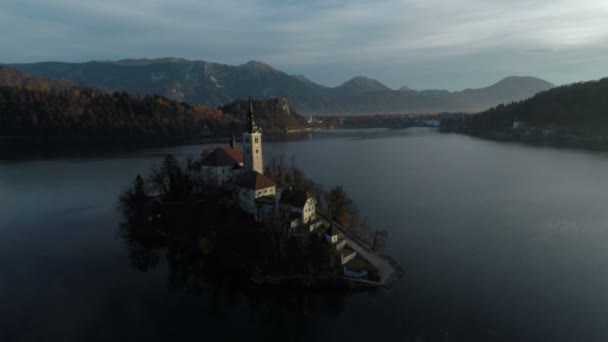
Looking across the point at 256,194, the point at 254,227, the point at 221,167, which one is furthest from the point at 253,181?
the point at 221,167

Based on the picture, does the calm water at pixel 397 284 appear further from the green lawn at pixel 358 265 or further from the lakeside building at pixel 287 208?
the lakeside building at pixel 287 208

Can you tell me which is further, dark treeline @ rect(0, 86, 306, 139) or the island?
dark treeline @ rect(0, 86, 306, 139)

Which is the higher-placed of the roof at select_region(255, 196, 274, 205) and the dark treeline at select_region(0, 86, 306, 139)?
the dark treeline at select_region(0, 86, 306, 139)

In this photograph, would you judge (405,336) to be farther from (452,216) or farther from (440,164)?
(440,164)

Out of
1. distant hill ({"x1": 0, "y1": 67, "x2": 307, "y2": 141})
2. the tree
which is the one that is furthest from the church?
distant hill ({"x1": 0, "y1": 67, "x2": 307, "y2": 141})

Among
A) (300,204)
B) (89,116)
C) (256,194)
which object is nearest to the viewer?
(300,204)

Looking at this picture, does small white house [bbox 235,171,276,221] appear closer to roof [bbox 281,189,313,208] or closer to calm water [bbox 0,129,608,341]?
roof [bbox 281,189,313,208]

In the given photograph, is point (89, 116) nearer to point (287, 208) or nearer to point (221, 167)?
point (221, 167)
